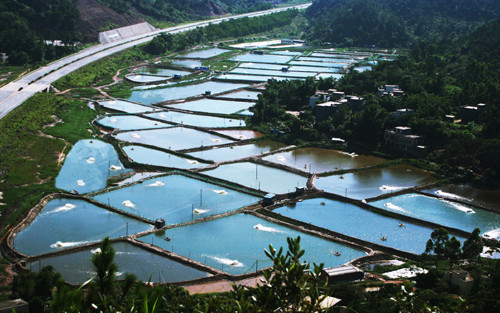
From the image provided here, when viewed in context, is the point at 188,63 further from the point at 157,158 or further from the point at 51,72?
the point at 157,158

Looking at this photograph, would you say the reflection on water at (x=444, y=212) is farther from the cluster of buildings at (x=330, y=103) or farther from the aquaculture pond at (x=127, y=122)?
the aquaculture pond at (x=127, y=122)

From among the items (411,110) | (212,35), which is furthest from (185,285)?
(212,35)

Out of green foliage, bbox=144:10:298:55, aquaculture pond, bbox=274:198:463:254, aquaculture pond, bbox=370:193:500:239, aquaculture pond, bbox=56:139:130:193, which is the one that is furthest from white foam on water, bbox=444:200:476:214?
green foliage, bbox=144:10:298:55

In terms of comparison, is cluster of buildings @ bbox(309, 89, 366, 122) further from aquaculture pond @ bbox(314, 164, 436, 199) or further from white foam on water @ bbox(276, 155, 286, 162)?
aquaculture pond @ bbox(314, 164, 436, 199)

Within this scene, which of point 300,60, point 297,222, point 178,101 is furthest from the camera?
point 300,60

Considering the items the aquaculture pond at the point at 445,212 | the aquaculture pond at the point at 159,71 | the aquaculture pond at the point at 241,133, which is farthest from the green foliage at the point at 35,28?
the aquaculture pond at the point at 445,212

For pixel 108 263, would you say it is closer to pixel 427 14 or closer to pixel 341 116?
pixel 341 116
